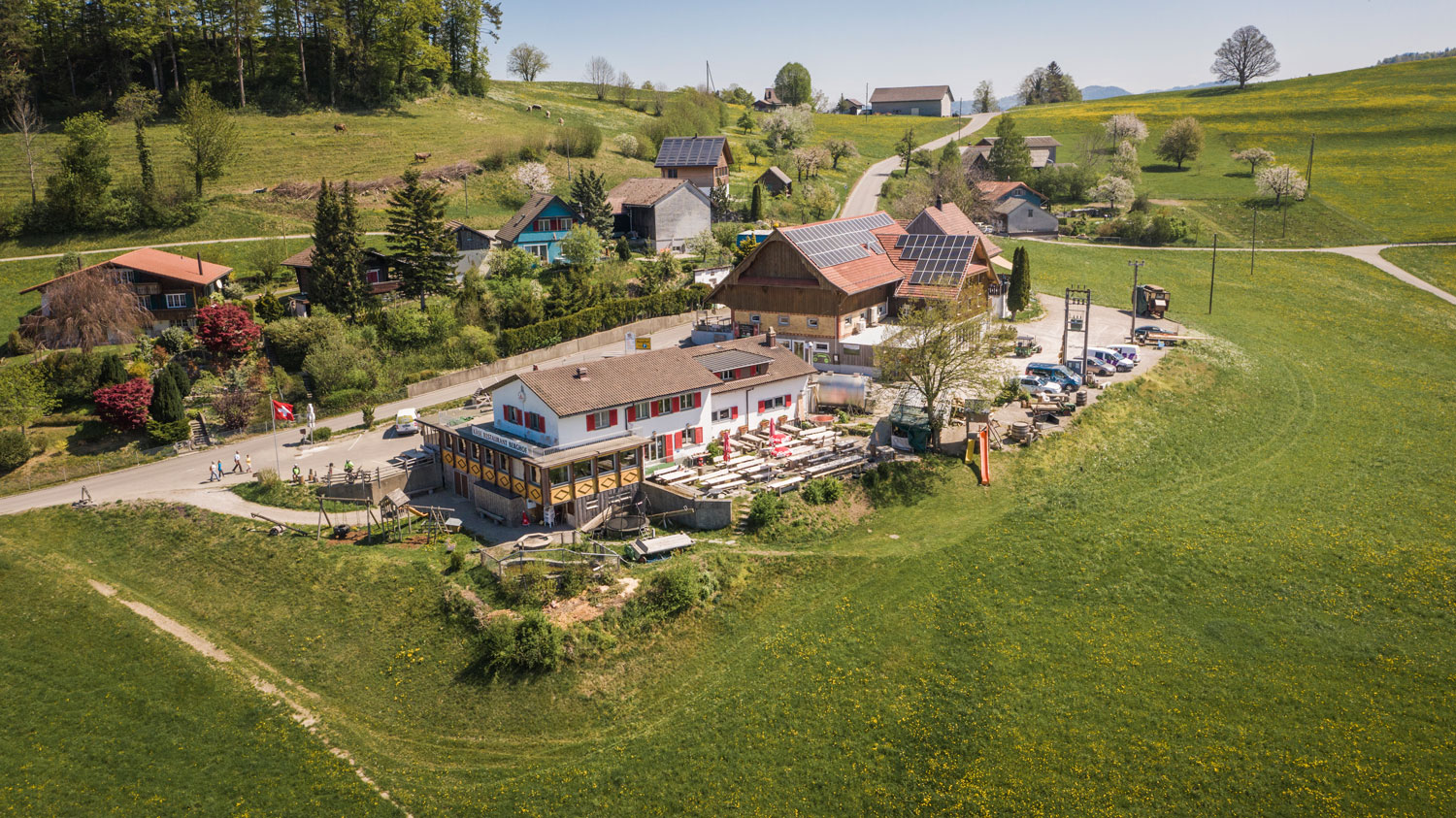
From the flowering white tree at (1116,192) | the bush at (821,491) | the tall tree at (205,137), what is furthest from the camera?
the flowering white tree at (1116,192)

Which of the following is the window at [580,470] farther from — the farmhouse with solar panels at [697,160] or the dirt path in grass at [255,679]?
the farmhouse with solar panels at [697,160]

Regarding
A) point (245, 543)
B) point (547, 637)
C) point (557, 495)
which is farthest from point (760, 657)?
point (245, 543)

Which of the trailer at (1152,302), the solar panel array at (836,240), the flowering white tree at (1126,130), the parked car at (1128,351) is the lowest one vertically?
the parked car at (1128,351)

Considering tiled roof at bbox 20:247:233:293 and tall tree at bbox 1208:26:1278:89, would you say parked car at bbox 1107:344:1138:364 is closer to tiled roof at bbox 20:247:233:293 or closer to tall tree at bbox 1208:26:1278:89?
tiled roof at bbox 20:247:233:293

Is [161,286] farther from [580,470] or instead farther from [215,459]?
[580,470]

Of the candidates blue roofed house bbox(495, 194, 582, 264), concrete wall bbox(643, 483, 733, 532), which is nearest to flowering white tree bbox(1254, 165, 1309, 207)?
blue roofed house bbox(495, 194, 582, 264)

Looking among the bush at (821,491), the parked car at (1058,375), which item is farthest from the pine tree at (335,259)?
the parked car at (1058,375)

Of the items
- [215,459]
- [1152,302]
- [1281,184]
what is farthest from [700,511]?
[1281,184]
